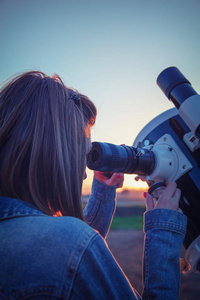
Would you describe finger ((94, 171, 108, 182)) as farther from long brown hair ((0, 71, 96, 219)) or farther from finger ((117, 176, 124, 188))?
long brown hair ((0, 71, 96, 219))

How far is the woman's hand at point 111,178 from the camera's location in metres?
1.06

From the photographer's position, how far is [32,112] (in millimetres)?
596

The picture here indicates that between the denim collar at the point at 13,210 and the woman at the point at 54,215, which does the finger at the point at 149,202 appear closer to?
the woman at the point at 54,215

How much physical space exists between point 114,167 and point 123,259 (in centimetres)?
413

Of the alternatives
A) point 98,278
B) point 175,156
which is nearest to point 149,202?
point 175,156

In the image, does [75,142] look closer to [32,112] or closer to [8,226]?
[32,112]

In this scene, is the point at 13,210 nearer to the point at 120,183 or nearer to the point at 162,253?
the point at 162,253

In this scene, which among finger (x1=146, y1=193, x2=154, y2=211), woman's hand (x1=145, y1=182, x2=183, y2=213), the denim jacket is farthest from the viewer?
finger (x1=146, y1=193, x2=154, y2=211)

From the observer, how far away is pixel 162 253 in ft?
1.90

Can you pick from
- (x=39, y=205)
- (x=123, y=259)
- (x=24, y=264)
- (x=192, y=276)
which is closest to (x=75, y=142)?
(x=39, y=205)

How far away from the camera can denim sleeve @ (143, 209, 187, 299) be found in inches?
21.0

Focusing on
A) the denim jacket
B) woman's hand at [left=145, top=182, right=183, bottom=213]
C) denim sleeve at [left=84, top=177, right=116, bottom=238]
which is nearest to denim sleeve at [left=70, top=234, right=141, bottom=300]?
the denim jacket

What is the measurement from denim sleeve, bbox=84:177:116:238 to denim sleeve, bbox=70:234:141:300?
0.58 meters

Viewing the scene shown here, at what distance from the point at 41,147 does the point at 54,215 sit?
21 cm
